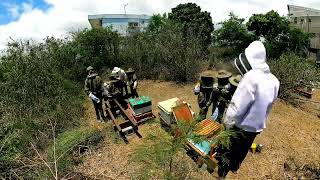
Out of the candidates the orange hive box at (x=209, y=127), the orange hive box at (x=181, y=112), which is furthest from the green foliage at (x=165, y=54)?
the orange hive box at (x=209, y=127)

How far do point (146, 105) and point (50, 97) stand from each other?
294cm

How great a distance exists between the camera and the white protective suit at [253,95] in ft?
9.86

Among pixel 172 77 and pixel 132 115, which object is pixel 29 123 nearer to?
pixel 132 115

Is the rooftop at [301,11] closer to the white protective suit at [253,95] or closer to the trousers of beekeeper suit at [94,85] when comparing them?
the trousers of beekeeper suit at [94,85]

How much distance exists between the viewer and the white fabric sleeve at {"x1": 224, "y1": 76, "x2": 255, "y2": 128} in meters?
2.99

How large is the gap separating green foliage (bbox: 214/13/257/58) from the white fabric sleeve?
14.9m

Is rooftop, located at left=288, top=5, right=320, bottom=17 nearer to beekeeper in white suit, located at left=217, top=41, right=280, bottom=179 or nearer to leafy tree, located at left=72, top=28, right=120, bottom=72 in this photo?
leafy tree, located at left=72, top=28, right=120, bottom=72

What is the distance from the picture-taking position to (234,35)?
17.9 m

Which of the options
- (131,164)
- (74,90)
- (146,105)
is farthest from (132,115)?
(74,90)

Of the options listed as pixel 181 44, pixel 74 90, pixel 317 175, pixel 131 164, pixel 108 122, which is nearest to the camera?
pixel 317 175

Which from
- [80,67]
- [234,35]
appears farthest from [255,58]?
[234,35]

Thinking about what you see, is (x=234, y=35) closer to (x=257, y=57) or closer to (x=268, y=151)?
(x=268, y=151)

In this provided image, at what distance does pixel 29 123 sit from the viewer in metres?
7.19

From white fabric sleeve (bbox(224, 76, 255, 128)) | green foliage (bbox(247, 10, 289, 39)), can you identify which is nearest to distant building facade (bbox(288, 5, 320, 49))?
green foliage (bbox(247, 10, 289, 39))
